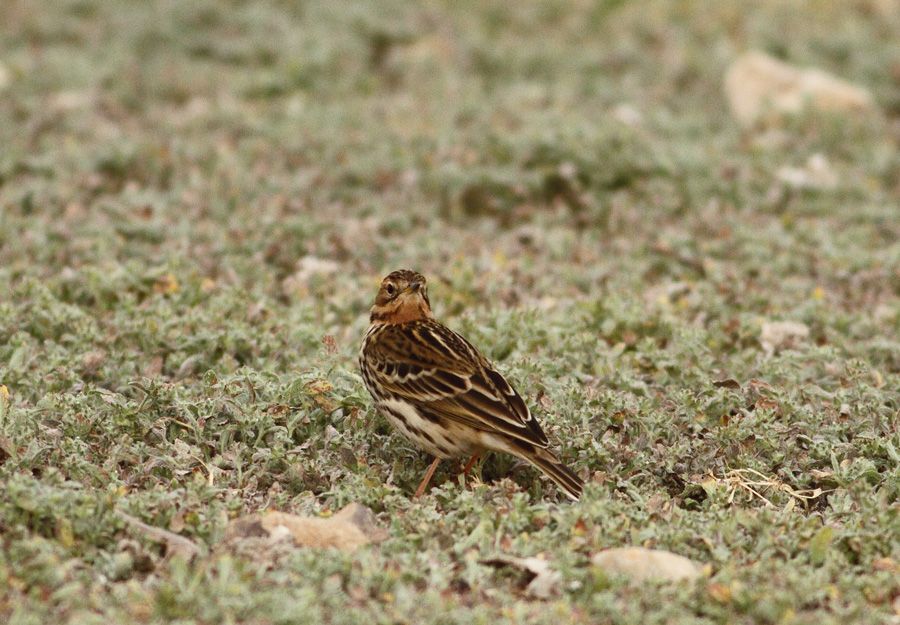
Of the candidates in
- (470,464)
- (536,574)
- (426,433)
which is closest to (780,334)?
(470,464)

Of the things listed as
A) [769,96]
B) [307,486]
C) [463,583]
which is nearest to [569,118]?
[769,96]

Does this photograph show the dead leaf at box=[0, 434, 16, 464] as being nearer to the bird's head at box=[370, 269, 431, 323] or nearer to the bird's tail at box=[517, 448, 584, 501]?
the bird's head at box=[370, 269, 431, 323]

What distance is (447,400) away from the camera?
272 inches

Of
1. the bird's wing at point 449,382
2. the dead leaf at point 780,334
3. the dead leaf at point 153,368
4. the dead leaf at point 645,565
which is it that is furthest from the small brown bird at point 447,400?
the dead leaf at point 780,334

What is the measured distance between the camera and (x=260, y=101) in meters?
13.7

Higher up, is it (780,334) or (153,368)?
(153,368)

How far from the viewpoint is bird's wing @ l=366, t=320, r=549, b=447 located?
22.0 ft

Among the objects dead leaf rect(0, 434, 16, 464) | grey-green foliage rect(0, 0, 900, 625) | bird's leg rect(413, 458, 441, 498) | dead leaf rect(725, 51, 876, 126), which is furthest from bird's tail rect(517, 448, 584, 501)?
dead leaf rect(725, 51, 876, 126)

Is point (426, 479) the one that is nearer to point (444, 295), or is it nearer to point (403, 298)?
point (403, 298)

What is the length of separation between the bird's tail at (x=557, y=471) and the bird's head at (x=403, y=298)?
1.47 metres

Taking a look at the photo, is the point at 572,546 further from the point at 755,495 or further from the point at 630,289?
the point at 630,289

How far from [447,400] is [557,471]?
73 centimetres

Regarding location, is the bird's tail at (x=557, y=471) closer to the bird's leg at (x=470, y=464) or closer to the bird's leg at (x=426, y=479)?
the bird's leg at (x=470, y=464)

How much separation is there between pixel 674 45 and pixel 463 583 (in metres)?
10.4
